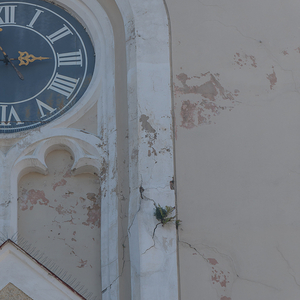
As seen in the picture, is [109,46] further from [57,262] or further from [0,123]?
[57,262]

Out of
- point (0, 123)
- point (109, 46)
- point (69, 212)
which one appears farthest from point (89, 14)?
point (69, 212)

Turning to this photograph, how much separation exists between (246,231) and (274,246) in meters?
0.26

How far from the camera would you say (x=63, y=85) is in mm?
6453

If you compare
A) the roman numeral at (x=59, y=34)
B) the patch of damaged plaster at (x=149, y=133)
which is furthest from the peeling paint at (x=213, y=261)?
the roman numeral at (x=59, y=34)

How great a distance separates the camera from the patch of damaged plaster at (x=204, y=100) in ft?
19.1

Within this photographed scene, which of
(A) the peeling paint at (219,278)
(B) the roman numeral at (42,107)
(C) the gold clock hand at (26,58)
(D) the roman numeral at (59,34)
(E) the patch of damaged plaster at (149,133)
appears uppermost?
(D) the roman numeral at (59,34)

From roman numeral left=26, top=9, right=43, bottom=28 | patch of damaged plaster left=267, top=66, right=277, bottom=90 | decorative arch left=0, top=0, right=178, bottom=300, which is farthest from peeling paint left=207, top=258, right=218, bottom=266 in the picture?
roman numeral left=26, top=9, right=43, bottom=28

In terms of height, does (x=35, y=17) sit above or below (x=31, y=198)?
above

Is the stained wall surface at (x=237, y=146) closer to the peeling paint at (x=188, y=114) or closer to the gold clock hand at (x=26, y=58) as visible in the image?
the peeling paint at (x=188, y=114)

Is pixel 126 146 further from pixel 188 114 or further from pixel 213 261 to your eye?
pixel 213 261

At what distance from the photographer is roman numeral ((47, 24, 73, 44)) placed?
667 centimetres

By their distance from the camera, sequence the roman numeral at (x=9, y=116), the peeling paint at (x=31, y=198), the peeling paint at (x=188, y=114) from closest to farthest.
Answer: the peeling paint at (x=188, y=114) → the peeling paint at (x=31, y=198) → the roman numeral at (x=9, y=116)

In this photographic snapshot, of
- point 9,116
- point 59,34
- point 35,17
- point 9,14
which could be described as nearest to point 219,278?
point 9,116

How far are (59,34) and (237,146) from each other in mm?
2259
